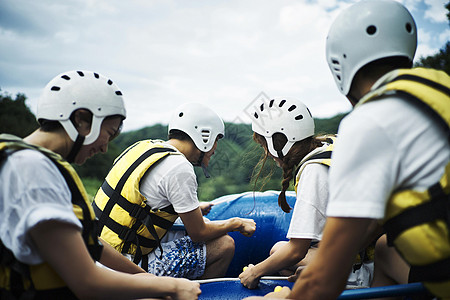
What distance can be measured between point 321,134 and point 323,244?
1.68 metres

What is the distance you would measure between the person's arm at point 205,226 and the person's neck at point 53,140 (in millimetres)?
983

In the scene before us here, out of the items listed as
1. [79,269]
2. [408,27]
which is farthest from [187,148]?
[408,27]

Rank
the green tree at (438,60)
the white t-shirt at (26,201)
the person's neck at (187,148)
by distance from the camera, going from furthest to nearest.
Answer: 1. the green tree at (438,60)
2. the person's neck at (187,148)
3. the white t-shirt at (26,201)

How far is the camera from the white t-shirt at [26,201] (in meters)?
1.21

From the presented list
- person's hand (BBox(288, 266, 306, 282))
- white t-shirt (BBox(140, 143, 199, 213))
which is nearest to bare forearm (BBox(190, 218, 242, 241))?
white t-shirt (BBox(140, 143, 199, 213))

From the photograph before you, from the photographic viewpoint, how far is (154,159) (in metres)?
2.37

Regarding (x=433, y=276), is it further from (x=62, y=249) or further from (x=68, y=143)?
(x=68, y=143)

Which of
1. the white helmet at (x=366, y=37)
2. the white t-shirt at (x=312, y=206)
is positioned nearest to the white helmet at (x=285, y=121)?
the white t-shirt at (x=312, y=206)

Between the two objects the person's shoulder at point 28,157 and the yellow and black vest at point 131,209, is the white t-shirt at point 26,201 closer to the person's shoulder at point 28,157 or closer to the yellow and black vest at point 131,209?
the person's shoulder at point 28,157

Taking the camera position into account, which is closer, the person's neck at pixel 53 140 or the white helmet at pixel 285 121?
the person's neck at pixel 53 140

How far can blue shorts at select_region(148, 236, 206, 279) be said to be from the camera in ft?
8.27

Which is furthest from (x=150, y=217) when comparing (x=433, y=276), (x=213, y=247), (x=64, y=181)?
(x=433, y=276)

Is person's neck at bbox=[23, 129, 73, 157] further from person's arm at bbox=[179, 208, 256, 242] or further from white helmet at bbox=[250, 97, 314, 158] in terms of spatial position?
white helmet at bbox=[250, 97, 314, 158]

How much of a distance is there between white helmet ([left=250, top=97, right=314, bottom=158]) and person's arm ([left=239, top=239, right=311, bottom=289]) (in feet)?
2.30
